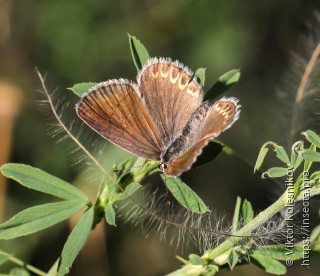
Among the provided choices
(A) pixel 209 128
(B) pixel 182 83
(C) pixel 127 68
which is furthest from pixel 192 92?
(C) pixel 127 68

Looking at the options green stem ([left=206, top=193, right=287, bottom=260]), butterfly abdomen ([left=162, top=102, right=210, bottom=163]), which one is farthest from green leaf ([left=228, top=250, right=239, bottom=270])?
butterfly abdomen ([left=162, top=102, right=210, bottom=163])

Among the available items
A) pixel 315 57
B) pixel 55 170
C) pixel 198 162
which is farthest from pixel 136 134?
pixel 55 170

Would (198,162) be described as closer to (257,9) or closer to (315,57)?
(315,57)

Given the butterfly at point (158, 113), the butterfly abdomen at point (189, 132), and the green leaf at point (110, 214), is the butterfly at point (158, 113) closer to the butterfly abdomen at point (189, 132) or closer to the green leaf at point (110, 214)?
the butterfly abdomen at point (189, 132)

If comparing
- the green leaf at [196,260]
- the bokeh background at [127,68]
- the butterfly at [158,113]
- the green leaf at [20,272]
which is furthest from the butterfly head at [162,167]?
the bokeh background at [127,68]

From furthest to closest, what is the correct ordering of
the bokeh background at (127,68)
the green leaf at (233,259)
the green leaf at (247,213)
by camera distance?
the bokeh background at (127,68) → the green leaf at (247,213) → the green leaf at (233,259)
